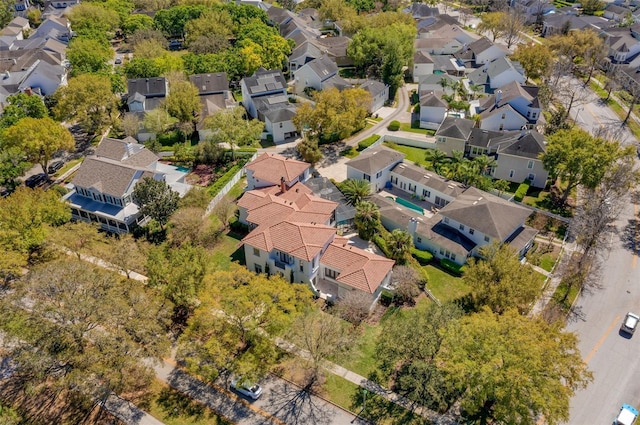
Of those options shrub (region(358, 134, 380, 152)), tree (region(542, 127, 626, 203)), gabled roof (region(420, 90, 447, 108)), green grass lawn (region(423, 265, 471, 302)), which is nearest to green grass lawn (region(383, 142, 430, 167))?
shrub (region(358, 134, 380, 152))

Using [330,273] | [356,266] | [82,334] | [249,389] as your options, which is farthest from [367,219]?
[82,334]

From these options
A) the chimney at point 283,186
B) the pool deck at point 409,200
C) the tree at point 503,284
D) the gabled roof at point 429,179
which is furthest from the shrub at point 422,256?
the chimney at point 283,186

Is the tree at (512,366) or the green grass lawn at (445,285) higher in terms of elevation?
the tree at (512,366)

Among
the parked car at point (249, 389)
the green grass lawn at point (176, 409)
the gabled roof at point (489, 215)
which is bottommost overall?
the green grass lawn at point (176, 409)

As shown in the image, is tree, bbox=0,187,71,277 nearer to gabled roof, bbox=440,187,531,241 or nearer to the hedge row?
the hedge row

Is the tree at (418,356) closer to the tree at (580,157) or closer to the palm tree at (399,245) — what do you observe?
the palm tree at (399,245)

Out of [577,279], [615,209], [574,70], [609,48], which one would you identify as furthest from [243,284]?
[609,48]

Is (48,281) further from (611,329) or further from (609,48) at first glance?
(609,48)
